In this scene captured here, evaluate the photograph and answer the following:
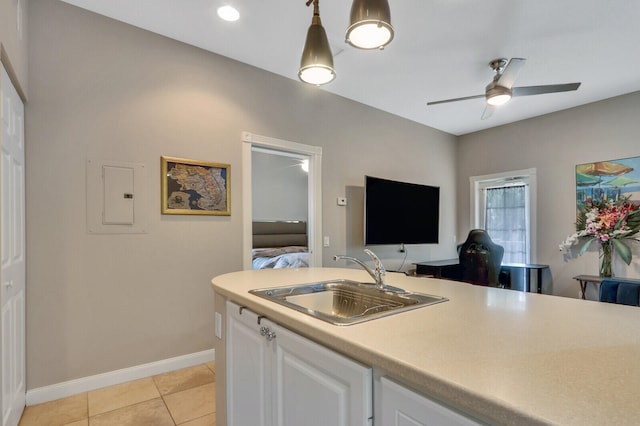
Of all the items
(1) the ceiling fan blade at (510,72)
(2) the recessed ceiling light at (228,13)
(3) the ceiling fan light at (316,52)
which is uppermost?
(2) the recessed ceiling light at (228,13)

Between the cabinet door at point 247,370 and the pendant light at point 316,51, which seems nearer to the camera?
the cabinet door at point 247,370

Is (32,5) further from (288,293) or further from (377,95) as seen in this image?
(377,95)

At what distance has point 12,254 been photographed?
184 centimetres

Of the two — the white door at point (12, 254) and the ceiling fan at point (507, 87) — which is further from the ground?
the ceiling fan at point (507, 87)

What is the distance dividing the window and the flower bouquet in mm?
719

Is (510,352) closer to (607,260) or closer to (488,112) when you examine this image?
(488,112)

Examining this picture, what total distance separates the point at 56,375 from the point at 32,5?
249 cm

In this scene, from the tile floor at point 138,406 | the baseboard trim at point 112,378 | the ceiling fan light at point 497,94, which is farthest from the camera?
the ceiling fan light at point 497,94

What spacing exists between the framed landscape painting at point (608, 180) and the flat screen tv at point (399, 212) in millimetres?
1664

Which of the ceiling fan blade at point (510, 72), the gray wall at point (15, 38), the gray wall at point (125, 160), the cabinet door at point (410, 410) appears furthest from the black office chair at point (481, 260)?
the gray wall at point (15, 38)

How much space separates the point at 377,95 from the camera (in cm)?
383

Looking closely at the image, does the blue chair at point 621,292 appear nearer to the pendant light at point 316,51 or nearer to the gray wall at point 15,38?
the pendant light at point 316,51

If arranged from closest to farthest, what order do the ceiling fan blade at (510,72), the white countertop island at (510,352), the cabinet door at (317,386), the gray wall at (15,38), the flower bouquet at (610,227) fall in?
1. the white countertop island at (510,352)
2. the cabinet door at (317,386)
3. the gray wall at (15,38)
4. the ceiling fan blade at (510,72)
5. the flower bouquet at (610,227)

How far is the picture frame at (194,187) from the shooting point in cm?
267
